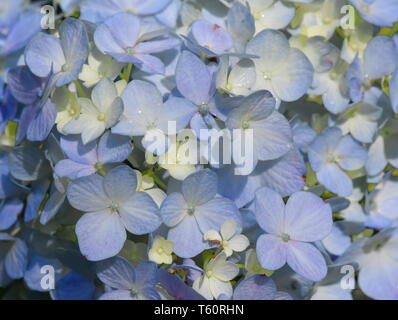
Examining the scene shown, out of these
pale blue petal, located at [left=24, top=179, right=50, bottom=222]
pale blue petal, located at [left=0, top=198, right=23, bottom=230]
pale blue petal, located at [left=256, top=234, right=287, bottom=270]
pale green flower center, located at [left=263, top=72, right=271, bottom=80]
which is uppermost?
pale green flower center, located at [left=263, top=72, right=271, bottom=80]

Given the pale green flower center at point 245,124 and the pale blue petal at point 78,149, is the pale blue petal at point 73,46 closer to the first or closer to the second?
the pale blue petal at point 78,149

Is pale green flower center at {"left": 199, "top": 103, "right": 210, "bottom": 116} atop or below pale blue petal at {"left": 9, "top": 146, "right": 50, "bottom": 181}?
atop

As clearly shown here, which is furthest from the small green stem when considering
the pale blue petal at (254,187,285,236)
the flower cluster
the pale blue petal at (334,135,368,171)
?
the pale blue petal at (334,135,368,171)

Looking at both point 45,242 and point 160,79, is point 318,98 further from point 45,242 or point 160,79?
point 45,242

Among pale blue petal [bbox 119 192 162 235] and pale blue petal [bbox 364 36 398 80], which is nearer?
pale blue petal [bbox 119 192 162 235]

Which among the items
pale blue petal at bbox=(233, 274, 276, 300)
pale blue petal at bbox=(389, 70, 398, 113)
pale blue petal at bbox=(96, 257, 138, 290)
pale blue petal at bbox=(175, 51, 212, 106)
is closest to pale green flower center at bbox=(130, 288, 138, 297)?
pale blue petal at bbox=(96, 257, 138, 290)

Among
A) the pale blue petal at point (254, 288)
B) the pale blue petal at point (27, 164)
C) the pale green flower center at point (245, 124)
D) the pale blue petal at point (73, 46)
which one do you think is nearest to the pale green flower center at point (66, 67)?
the pale blue petal at point (73, 46)

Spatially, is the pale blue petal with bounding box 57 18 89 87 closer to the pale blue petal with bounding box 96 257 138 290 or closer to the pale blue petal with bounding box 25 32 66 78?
the pale blue petal with bounding box 25 32 66 78

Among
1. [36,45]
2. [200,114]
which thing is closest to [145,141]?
[200,114]

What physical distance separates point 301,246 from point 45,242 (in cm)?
30

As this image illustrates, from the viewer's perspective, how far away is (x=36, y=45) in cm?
78

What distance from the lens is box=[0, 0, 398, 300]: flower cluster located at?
71 centimetres

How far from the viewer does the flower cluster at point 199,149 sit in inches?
27.9

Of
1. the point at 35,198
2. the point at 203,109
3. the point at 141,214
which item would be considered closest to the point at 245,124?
the point at 203,109
